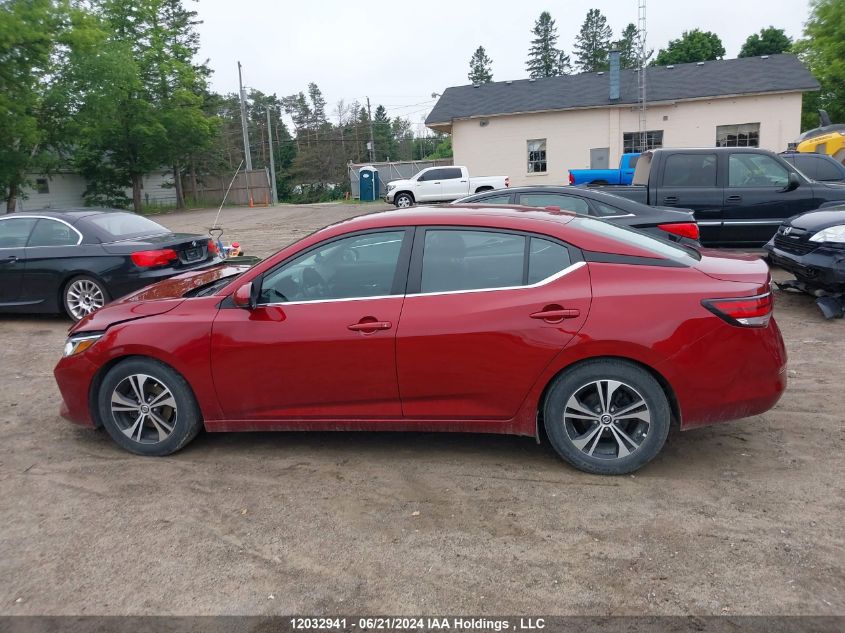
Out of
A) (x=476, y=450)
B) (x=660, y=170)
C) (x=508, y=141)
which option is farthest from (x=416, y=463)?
(x=508, y=141)

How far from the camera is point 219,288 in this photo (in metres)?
4.63

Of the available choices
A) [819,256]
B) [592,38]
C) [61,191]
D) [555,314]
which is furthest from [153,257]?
[592,38]

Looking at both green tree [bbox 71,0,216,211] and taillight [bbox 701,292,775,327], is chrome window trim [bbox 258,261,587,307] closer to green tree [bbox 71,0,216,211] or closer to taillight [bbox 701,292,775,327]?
taillight [bbox 701,292,775,327]

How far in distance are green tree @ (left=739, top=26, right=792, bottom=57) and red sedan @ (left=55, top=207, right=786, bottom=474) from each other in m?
57.6

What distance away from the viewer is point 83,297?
8.60 metres

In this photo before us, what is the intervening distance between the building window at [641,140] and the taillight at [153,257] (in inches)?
1043

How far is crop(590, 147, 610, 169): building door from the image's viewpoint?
102ft

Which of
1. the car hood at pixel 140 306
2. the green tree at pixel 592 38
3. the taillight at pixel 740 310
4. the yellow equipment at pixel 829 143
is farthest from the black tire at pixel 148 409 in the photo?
the green tree at pixel 592 38

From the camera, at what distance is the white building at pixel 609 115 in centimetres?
2945

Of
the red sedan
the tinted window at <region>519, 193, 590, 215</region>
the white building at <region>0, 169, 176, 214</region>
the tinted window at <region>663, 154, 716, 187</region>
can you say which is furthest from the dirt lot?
the white building at <region>0, 169, 176, 214</region>

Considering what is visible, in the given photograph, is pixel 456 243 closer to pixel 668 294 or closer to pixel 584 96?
pixel 668 294

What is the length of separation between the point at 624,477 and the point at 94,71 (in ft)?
93.7

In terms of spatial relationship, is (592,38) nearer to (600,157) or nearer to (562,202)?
(600,157)

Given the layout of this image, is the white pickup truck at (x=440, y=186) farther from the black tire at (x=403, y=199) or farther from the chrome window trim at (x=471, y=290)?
the chrome window trim at (x=471, y=290)
